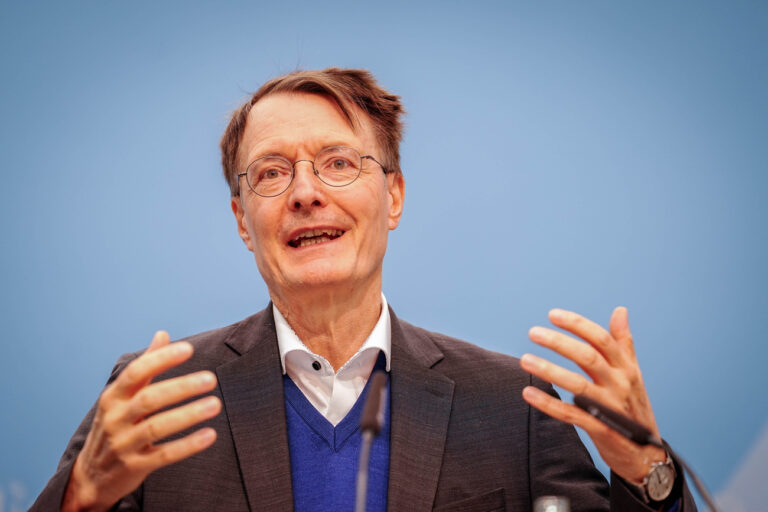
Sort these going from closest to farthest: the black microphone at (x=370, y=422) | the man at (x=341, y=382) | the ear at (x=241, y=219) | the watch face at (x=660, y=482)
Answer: the black microphone at (x=370, y=422), the watch face at (x=660, y=482), the man at (x=341, y=382), the ear at (x=241, y=219)

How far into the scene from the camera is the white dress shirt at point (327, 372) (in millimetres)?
1723

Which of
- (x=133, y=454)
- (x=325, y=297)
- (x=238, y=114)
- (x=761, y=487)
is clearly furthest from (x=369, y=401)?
(x=761, y=487)

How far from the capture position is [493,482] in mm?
1605

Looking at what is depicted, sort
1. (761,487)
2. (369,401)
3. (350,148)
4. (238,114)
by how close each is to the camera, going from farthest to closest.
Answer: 1. (761,487)
2. (238,114)
3. (350,148)
4. (369,401)

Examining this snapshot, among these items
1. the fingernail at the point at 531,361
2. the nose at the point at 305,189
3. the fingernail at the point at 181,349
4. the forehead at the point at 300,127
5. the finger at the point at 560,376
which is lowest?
the finger at the point at 560,376

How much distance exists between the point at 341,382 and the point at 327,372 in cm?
5

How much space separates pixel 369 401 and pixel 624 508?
0.62 metres

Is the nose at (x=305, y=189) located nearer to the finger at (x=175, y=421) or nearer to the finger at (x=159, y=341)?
the finger at (x=159, y=341)

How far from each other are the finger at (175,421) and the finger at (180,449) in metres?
0.02

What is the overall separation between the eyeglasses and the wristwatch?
3.42 feet

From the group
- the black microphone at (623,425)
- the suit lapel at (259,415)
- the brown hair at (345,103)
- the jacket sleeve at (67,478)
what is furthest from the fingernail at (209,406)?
the brown hair at (345,103)

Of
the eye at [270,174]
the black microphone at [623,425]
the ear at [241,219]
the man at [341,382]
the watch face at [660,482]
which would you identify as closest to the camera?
the black microphone at [623,425]

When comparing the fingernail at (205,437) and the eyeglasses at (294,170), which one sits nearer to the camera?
the fingernail at (205,437)

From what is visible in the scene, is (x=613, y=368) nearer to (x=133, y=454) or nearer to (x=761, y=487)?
(x=133, y=454)
